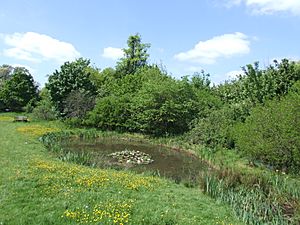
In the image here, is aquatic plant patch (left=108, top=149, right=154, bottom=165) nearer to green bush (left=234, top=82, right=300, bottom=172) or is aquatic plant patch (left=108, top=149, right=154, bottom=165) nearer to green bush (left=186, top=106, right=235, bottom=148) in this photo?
green bush (left=186, top=106, right=235, bottom=148)

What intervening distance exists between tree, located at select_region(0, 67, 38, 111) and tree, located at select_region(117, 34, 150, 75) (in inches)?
584

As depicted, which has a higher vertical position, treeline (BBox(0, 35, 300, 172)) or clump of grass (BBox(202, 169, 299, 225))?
treeline (BBox(0, 35, 300, 172))

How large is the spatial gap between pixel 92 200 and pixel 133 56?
46306mm

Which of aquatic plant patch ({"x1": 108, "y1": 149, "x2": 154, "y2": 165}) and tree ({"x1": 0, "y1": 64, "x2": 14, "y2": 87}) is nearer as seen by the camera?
aquatic plant patch ({"x1": 108, "y1": 149, "x2": 154, "y2": 165})

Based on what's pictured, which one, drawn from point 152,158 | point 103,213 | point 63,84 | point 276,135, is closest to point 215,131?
point 152,158

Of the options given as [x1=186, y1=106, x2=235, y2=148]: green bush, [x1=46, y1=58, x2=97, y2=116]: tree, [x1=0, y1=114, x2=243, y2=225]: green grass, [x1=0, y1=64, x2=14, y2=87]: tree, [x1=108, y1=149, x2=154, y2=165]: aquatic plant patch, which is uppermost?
[x1=0, y1=64, x2=14, y2=87]: tree

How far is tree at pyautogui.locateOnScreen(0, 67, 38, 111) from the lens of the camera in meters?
41.7

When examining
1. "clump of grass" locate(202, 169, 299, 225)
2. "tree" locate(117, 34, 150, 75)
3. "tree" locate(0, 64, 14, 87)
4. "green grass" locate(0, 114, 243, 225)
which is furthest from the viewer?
"tree" locate(0, 64, 14, 87)

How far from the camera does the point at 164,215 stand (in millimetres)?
7914

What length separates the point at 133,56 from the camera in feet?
175

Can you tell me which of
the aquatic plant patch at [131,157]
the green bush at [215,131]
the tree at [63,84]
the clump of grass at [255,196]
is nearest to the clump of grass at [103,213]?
the clump of grass at [255,196]

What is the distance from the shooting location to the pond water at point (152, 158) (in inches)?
617

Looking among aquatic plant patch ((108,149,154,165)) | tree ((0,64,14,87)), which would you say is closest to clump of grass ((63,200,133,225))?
aquatic plant patch ((108,149,154,165))

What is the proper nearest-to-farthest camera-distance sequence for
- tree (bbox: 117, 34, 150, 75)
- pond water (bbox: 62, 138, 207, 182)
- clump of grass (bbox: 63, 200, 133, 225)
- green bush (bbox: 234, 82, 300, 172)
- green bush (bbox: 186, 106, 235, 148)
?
clump of grass (bbox: 63, 200, 133, 225)
green bush (bbox: 234, 82, 300, 172)
pond water (bbox: 62, 138, 207, 182)
green bush (bbox: 186, 106, 235, 148)
tree (bbox: 117, 34, 150, 75)
